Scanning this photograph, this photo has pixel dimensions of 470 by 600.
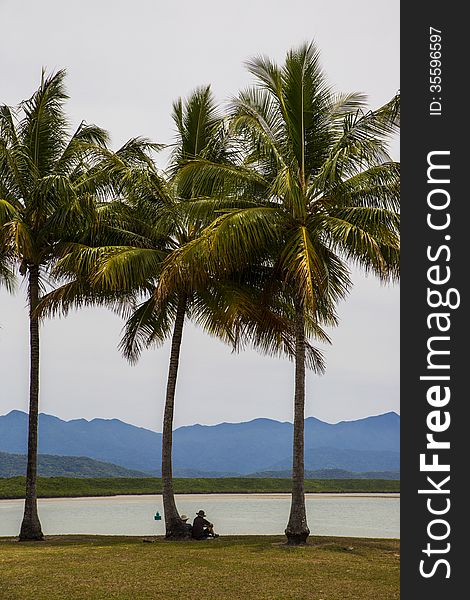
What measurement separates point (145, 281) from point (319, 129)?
4.93 metres

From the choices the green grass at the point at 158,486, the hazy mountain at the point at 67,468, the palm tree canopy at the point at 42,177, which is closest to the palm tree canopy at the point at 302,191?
the palm tree canopy at the point at 42,177

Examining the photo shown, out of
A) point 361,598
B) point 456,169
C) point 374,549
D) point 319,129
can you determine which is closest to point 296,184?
point 319,129

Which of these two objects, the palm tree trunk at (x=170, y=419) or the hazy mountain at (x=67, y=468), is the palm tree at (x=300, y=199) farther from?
the hazy mountain at (x=67, y=468)

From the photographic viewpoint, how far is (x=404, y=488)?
6.99 metres

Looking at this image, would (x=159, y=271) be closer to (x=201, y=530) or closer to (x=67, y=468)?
(x=201, y=530)

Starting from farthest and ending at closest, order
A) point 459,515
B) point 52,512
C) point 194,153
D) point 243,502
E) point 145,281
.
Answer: point 243,502, point 52,512, point 194,153, point 145,281, point 459,515

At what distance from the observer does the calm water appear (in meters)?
23.0

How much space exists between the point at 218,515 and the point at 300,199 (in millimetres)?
14776

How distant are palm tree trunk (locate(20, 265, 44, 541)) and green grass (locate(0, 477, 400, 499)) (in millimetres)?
20748

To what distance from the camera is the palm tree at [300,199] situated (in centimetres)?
1692

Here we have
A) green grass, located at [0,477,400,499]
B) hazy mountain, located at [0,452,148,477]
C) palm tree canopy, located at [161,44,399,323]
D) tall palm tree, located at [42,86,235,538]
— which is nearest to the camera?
palm tree canopy, located at [161,44,399,323]

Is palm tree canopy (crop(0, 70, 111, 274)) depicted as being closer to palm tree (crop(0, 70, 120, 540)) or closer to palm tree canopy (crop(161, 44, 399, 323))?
palm tree (crop(0, 70, 120, 540))

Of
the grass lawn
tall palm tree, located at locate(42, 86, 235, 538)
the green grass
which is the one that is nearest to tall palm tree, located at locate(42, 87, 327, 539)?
tall palm tree, located at locate(42, 86, 235, 538)

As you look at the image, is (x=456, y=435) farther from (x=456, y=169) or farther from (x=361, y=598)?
(x=361, y=598)
